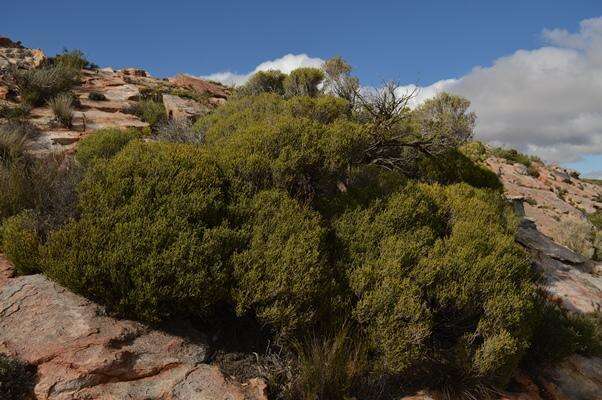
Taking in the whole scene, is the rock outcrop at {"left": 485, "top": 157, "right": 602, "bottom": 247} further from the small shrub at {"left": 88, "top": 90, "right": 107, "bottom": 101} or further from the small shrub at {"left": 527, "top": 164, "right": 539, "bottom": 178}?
the small shrub at {"left": 88, "top": 90, "right": 107, "bottom": 101}

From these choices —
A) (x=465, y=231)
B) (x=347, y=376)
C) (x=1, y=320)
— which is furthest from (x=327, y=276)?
(x=1, y=320)

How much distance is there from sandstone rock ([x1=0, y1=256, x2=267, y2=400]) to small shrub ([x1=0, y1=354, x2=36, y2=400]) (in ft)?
0.27

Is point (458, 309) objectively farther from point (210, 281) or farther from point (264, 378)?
point (210, 281)

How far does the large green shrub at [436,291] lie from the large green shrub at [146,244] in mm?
1928

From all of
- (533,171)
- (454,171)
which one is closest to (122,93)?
(454,171)

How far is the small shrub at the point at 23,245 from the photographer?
5328 millimetres

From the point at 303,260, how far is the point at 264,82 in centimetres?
1149

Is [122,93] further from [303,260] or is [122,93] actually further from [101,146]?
[303,260]

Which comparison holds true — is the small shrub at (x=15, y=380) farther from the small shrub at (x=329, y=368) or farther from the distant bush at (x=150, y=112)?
the distant bush at (x=150, y=112)

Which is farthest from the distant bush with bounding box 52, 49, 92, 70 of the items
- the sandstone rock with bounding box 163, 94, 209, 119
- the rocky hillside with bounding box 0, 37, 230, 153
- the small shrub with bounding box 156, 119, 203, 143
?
the small shrub with bounding box 156, 119, 203, 143

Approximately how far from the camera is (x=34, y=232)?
5469 mm

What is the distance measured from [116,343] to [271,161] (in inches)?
130

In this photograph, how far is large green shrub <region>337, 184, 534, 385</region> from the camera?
5.22 metres

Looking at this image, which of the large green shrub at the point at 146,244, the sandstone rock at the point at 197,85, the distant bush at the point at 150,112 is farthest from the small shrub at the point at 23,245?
the sandstone rock at the point at 197,85
